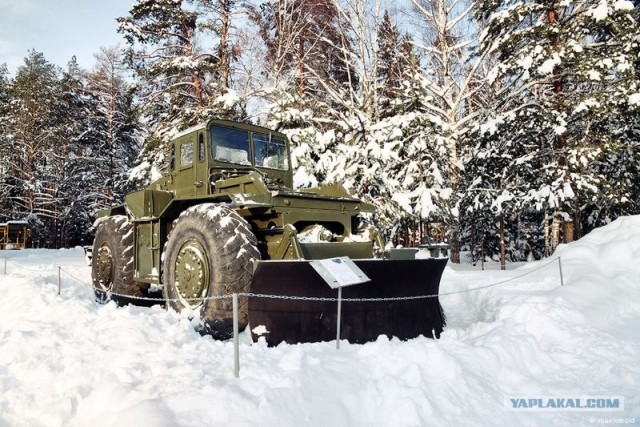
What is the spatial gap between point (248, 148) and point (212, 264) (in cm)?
229

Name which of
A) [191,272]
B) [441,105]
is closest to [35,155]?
[441,105]

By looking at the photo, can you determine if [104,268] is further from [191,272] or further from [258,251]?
[258,251]

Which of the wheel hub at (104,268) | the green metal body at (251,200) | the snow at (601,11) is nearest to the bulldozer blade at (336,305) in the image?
the green metal body at (251,200)

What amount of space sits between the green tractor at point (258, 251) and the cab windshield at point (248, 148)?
2 centimetres

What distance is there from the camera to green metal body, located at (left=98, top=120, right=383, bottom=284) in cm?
499

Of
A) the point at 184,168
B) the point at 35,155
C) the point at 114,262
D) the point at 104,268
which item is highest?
the point at 35,155

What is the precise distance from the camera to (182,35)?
58.2ft

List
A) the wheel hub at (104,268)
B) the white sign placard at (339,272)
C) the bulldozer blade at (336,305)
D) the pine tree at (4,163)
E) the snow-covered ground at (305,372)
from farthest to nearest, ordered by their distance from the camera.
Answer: the pine tree at (4,163) < the wheel hub at (104,268) < the bulldozer blade at (336,305) < the white sign placard at (339,272) < the snow-covered ground at (305,372)

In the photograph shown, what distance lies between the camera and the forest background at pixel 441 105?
36.1 ft

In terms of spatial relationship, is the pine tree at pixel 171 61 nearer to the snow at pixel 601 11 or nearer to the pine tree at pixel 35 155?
the snow at pixel 601 11

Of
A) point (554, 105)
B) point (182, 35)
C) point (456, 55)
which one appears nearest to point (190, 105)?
point (182, 35)

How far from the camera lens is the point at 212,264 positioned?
4793 mm

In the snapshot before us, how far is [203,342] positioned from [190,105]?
15638 millimetres

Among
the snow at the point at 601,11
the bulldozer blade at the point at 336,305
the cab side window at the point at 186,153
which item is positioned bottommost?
the bulldozer blade at the point at 336,305
